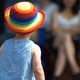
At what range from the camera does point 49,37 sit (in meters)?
6.36

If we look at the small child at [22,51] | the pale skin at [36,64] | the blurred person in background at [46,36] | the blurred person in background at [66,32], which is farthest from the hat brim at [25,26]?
the blurred person in background at [66,32]

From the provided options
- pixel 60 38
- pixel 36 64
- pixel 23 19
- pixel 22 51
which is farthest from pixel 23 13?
pixel 60 38

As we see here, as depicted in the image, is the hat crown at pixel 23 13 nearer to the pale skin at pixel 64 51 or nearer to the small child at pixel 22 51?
the small child at pixel 22 51

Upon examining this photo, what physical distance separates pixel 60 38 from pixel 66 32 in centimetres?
18

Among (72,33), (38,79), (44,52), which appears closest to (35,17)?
(38,79)

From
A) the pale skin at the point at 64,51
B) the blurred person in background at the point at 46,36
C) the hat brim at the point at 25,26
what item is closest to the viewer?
the hat brim at the point at 25,26

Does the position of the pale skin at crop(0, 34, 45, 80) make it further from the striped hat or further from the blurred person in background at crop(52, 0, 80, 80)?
the blurred person in background at crop(52, 0, 80, 80)

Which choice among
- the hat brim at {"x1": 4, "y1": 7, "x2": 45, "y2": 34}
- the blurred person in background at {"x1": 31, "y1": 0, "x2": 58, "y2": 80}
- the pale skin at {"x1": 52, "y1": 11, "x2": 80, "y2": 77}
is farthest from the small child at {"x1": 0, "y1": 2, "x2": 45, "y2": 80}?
the pale skin at {"x1": 52, "y1": 11, "x2": 80, "y2": 77}

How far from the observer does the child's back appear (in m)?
3.54

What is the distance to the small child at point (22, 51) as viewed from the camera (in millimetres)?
3533

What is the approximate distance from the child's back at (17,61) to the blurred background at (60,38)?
2.41 m

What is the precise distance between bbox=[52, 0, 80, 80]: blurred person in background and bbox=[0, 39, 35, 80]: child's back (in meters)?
2.47

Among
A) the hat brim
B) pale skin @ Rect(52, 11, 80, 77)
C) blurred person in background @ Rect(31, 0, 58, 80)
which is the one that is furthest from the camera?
pale skin @ Rect(52, 11, 80, 77)

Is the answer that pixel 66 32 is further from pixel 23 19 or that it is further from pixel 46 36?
pixel 23 19
